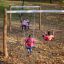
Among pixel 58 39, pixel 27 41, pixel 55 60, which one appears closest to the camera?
pixel 27 41

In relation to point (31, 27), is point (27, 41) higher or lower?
higher

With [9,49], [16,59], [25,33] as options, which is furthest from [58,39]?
[16,59]

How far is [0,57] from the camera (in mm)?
9719

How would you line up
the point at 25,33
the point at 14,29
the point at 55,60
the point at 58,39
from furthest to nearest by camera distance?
the point at 14,29
the point at 25,33
the point at 58,39
the point at 55,60

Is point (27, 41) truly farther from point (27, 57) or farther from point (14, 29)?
point (14, 29)

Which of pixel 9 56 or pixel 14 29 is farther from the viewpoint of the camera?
pixel 14 29

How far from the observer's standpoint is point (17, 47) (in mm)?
11117

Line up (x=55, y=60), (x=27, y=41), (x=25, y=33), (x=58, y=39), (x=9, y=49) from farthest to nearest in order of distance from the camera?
1. (x=25, y=33)
2. (x=58, y=39)
3. (x=9, y=49)
4. (x=55, y=60)
5. (x=27, y=41)

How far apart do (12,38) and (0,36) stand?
2.90 feet

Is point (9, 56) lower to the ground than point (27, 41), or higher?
lower

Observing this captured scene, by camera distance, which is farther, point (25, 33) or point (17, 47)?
point (25, 33)

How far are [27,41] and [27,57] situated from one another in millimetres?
1066

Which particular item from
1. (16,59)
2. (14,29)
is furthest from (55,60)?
(14,29)

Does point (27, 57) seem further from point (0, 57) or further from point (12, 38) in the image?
point (12, 38)
